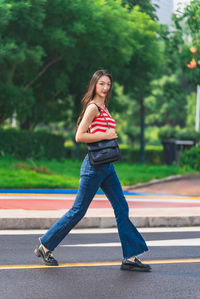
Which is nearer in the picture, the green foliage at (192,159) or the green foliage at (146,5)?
the green foliage at (192,159)

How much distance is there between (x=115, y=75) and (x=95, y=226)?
44.5ft

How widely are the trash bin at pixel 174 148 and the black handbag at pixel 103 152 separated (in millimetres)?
18805

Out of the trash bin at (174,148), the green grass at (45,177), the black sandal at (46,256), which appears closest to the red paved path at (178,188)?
the green grass at (45,177)

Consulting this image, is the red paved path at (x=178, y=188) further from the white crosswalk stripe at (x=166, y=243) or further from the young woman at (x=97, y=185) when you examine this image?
the young woman at (x=97, y=185)

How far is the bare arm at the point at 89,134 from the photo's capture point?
18.3ft

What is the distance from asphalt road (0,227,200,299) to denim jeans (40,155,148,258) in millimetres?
275

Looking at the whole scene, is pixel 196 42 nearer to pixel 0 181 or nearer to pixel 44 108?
pixel 0 181

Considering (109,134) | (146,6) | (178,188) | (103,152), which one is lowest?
(178,188)

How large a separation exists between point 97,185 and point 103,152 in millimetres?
343

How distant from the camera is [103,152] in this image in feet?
18.4

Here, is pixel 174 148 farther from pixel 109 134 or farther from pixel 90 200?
pixel 109 134

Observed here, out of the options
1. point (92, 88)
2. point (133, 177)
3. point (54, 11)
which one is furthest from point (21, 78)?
point (92, 88)

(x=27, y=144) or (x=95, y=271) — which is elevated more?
(x=95, y=271)

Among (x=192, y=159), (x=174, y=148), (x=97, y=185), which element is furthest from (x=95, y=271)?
(x=174, y=148)
